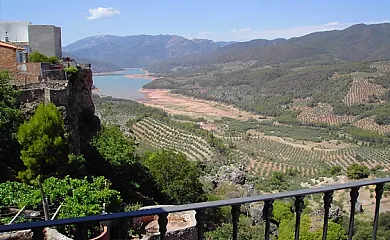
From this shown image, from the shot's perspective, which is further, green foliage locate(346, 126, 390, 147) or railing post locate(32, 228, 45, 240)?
green foliage locate(346, 126, 390, 147)

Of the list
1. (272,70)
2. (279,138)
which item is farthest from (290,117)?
(272,70)

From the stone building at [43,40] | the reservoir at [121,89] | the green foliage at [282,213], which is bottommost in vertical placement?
the reservoir at [121,89]

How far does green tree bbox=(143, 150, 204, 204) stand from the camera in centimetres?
1814

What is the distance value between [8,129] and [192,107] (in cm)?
8437

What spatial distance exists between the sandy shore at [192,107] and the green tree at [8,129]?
69578 millimetres

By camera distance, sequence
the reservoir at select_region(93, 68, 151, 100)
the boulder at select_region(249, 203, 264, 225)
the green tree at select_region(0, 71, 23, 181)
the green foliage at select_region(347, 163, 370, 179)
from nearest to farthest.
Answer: the green tree at select_region(0, 71, 23, 181)
the boulder at select_region(249, 203, 264, 225)
the green foliage at select_region(347, 163, 370, 179)
the reservoir at select_region(93, 68, 151, 100)

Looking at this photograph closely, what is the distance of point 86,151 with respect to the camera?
17078 mm

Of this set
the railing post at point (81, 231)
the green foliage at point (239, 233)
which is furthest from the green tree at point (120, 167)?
the railing post at point (81, 231)

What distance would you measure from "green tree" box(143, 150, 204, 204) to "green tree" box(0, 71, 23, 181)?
7192 mm

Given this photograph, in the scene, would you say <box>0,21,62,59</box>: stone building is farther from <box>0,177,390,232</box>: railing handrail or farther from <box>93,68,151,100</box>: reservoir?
<box>93,68,151,100</box>: reservoir

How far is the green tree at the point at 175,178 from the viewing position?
1814 cm

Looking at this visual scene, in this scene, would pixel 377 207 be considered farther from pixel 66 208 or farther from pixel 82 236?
pixel 66 208

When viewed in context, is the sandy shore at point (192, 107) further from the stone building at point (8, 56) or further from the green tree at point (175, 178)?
the stone building at point (8, 56)

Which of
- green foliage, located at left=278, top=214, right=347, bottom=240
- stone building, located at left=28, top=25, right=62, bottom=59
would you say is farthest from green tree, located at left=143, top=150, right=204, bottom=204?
stone building, located at left=28, top=25, right=62, bottom=59
